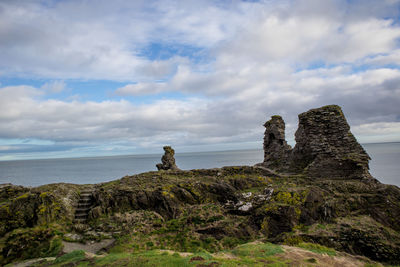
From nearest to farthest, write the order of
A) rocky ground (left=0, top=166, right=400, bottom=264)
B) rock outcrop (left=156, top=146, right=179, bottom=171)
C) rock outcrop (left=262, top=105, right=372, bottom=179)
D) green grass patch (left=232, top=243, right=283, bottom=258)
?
Result: 1. green grass patch (left=232, top=243, right=283, bottom=258)
2. rocky ground (left=0, top=166, right=400, bottom=264)
3. rock outcrop (left=262, top=105, right=372, bottom=179)
4. rock outcrop (left=156, top=146, right=179, bottom=171)

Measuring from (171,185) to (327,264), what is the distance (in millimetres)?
15028

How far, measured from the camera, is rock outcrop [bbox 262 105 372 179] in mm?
24531

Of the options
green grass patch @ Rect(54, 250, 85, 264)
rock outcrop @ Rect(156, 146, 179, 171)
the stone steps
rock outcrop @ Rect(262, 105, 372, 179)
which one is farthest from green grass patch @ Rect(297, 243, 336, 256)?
rock outcrop @ Rect(156, 146, 179, 171)

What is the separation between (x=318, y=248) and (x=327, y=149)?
48.5 feet

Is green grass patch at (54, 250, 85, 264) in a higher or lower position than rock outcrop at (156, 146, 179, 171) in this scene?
lower

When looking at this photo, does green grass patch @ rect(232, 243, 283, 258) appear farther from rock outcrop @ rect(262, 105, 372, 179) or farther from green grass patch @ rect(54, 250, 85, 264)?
rock outcrop @ rect(262, 105, 372, 179)

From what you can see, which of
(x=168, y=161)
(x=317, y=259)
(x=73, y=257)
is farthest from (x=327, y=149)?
(x=73, y=257)

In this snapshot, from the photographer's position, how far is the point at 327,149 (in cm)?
2603

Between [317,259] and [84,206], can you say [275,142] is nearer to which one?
[317,259]

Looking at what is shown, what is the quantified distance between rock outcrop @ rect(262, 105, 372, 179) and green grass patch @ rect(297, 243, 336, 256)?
12.4 meters

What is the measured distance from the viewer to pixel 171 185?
22703 millimetres

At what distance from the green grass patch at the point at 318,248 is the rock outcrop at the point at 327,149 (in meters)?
12.4

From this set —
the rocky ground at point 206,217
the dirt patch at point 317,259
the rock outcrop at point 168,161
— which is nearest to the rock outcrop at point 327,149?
the rocky ground at point 206,217

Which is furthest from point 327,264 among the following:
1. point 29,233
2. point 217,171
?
point 29,233
